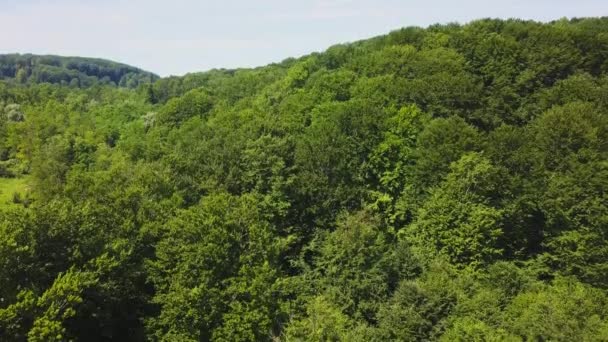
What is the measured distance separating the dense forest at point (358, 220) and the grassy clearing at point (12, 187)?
1.61m

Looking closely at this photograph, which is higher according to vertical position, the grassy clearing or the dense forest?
the dense forest

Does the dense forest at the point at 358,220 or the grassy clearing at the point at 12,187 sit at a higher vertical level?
the dense forest at the point at 358,220

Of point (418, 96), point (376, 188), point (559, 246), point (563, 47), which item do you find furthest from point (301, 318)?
point (563, 47)

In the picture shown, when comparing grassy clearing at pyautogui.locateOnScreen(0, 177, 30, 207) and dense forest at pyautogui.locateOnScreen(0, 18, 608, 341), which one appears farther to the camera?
grassy clearing at pyautogui.locateOnScreen(0, 177, 30, 207)

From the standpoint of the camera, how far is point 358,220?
38.2 metres

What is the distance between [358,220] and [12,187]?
67.7 meters

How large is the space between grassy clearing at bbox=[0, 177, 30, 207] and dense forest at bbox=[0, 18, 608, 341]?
5.29 ft

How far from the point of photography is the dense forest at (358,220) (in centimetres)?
2941

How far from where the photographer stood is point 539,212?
43.6 meters

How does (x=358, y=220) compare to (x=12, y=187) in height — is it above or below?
above

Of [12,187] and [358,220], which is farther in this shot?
[12,187]

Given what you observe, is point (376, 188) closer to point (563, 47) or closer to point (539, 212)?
point (539, 212)

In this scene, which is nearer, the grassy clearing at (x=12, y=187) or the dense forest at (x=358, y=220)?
the dense forest at (x=358, y=220)

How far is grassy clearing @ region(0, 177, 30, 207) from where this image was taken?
69.9m
